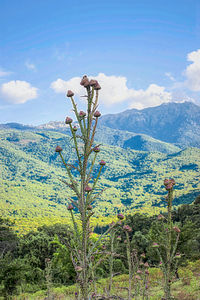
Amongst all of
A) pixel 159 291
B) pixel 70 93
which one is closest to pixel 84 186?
pixel 70 93

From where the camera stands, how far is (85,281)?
57.7 inches

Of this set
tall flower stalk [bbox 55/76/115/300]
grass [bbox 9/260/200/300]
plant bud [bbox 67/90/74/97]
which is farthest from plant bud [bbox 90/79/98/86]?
grass [bbox 9/260/200/300]

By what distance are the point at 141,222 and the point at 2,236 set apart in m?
17.8

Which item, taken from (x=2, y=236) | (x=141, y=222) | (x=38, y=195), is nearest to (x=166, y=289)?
(x=2, y=236)

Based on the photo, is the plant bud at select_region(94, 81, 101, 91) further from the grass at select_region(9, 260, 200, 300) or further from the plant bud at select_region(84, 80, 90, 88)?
the grass at select_region(9, 260, 200, 300)

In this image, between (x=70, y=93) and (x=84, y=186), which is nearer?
(x=84, y=186)

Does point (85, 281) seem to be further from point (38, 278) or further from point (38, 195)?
point (38, 195)

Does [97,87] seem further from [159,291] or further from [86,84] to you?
[159,291]

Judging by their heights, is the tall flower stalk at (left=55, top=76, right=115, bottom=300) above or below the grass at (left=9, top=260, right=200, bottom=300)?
above

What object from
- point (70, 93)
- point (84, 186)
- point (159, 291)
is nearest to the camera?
point (84, 186)

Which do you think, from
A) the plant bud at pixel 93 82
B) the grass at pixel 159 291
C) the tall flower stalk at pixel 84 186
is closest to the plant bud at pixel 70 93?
the tall flower stalk at pixel 84 186

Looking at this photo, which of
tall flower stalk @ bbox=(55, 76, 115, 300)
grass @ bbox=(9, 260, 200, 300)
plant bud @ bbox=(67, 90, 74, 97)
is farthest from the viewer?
grass @ bbox=(9, 260, 200, 300)

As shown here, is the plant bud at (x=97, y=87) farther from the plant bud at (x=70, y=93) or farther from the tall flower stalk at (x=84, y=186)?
the plant bud at (x=70, y=93)

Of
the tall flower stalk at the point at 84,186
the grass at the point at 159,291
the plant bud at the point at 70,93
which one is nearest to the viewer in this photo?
the tall flower stalk at the point at 84,186
